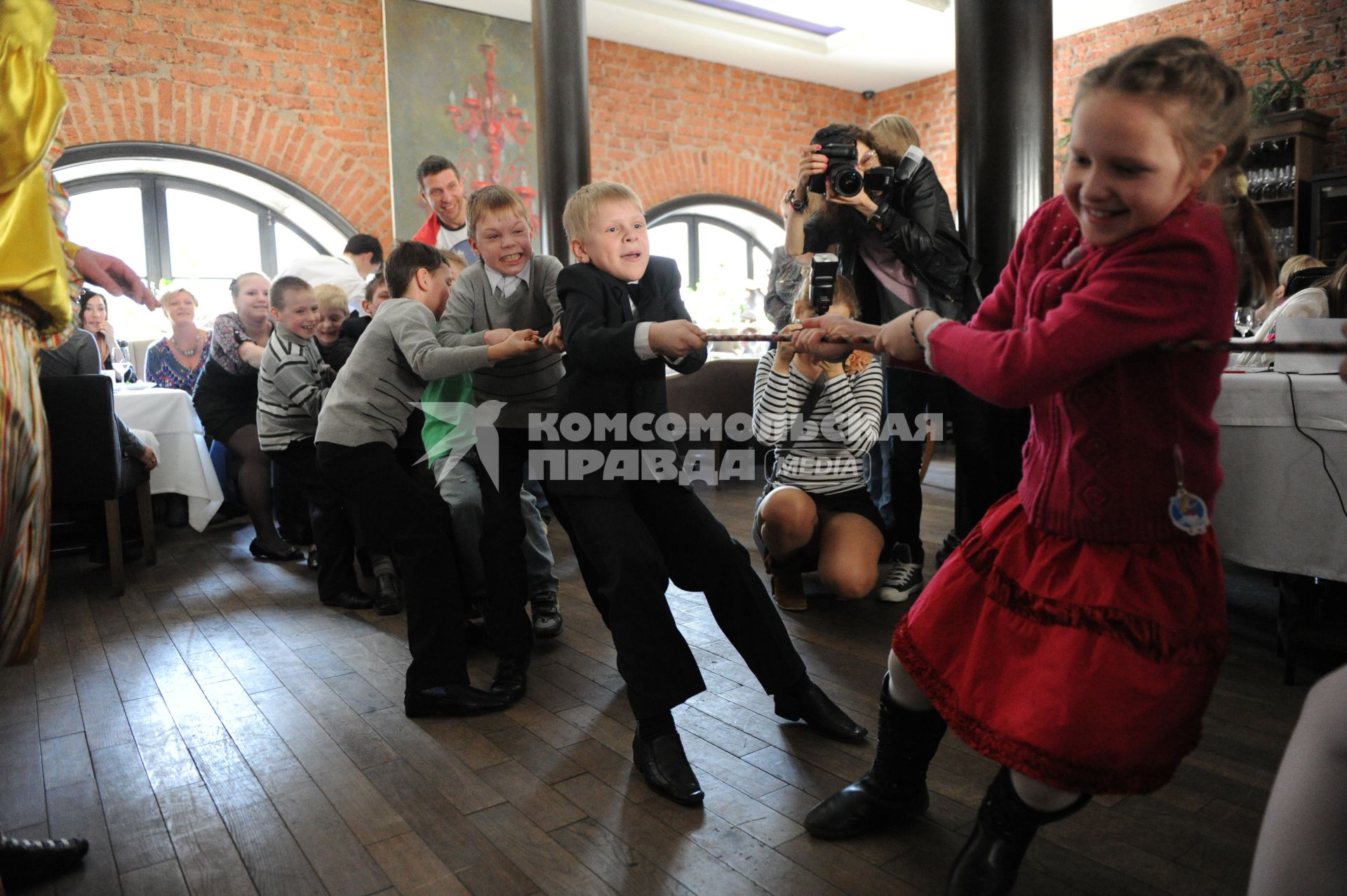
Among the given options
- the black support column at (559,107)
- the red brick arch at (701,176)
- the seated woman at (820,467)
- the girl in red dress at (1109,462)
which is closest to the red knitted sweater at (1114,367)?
the girl in red dress at (1109,462)

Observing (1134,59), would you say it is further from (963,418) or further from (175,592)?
(175,592)

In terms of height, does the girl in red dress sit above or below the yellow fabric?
below

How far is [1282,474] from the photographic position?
2.09 meters

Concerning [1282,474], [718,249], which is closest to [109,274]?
[1282,474]

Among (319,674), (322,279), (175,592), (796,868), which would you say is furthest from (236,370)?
(796,868)

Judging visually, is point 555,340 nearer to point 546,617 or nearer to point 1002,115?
point 546,617

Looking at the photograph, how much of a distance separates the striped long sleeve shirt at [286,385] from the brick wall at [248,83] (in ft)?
11.0

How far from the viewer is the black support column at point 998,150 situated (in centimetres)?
287

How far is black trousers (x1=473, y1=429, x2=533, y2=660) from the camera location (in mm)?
2195

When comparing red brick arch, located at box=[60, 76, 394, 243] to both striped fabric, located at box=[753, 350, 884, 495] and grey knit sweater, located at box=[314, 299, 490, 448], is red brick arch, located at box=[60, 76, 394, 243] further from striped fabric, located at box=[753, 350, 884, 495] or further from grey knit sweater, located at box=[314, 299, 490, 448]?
striped fabric, located at box=[753, 350, 884, 495]

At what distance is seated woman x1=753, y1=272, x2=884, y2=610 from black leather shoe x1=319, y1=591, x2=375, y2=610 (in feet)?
4.38

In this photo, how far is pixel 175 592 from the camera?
131 inches

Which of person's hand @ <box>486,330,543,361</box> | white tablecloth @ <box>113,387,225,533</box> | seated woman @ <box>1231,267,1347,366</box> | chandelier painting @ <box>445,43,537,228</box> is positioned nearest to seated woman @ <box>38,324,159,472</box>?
white tablecloth @ <box>113,387,225,533</box>

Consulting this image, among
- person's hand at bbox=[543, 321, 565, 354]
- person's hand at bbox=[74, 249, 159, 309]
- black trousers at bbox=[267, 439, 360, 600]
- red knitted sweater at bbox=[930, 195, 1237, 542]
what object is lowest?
black trousers at bbox=[267, 439, 360, 600]
